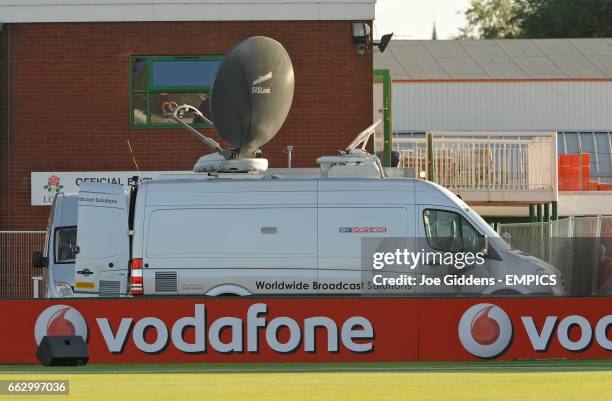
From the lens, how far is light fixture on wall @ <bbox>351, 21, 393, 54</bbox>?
27.9 metres

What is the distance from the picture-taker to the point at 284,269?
20.0 metres

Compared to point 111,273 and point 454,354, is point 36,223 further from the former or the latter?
point 454,354

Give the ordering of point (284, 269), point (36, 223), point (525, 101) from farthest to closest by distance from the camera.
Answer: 1. point (525, 101)
2. point (36, 223)
3. point (284, 269)

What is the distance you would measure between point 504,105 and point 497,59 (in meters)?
4.83

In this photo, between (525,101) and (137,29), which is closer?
(137,29)

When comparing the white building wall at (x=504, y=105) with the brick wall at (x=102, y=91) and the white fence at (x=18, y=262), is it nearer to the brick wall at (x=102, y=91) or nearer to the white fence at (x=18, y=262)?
the brick wall at (x=102, y=91)

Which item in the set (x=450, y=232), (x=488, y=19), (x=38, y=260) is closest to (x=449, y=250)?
(x=450, y=232)

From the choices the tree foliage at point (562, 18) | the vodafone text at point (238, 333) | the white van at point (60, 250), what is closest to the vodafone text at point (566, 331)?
the vodafone text at point (238, 333)

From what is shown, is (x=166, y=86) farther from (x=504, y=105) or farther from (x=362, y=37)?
(x=504, y=105)

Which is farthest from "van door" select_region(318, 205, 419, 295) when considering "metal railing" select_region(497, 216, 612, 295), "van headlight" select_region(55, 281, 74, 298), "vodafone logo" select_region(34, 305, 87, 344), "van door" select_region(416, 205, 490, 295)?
"van headlight" select_region(55, 281, 74, 298)

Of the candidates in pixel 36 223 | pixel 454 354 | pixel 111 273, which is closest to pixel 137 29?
pixel 36 223

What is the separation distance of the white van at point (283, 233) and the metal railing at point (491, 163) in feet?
41.5

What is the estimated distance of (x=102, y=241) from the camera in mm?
21484

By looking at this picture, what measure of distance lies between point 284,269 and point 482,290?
2.72 meters
